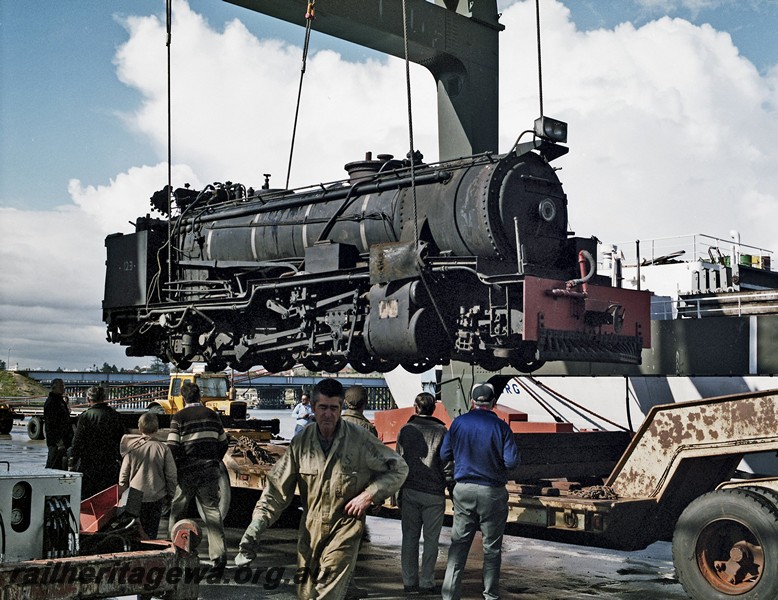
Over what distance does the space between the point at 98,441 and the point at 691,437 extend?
565 cm

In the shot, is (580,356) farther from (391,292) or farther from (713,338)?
(713,338)

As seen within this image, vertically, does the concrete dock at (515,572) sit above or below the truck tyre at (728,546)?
below

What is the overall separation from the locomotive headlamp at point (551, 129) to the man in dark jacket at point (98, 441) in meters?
5.75

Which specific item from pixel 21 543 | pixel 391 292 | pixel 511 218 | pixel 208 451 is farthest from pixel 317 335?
pixel 21 543

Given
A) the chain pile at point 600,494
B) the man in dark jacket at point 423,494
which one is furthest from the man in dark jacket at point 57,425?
the chain pile at point 600,494

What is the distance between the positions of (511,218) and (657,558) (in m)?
4.01

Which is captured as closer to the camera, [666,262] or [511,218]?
[511,218]

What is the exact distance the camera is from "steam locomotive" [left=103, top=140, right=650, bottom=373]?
10.0m

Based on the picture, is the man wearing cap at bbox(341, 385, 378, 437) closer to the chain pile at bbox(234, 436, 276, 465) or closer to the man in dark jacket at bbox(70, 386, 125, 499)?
the chain pile at bbox(234, 436, 276, 465)

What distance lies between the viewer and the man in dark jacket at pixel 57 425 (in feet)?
36.2

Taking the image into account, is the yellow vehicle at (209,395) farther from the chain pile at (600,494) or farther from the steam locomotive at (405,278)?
the chain pile at (600,494)

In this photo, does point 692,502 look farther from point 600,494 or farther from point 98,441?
point 98,441

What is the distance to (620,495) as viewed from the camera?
657cm

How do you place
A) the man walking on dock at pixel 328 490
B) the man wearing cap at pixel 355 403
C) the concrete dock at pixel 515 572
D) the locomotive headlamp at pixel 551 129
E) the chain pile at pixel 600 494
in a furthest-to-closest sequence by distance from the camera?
1. the locomotive headlamp at pixel 551 129
2. the man wearing cap at pixel 355 403
3. the concrete dock at pixel 515 572
4. the chain pile at pixel 600 494
5. the man walking on dock at pixel 328 490
